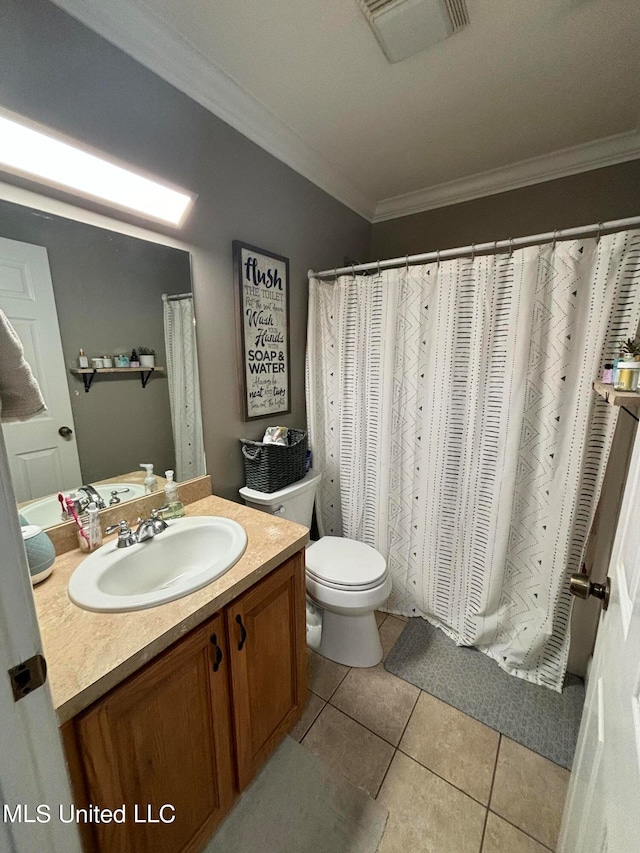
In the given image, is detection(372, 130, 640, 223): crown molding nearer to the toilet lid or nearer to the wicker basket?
the wicker basket

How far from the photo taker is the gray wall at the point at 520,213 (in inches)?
63.8

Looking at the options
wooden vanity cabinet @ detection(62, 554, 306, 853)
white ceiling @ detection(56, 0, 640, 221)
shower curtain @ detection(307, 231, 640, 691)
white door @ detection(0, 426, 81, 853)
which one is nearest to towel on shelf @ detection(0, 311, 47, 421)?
white door @ detection(0, 426, 81, 853)

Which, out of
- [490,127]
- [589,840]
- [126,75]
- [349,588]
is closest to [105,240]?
[126,75]

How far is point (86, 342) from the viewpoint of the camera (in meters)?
1.08

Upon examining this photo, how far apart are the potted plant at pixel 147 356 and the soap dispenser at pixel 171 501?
42 cm

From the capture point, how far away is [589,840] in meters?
0.58

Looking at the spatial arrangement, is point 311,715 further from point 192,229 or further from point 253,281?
point 192,229

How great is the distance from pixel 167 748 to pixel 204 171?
1842mm

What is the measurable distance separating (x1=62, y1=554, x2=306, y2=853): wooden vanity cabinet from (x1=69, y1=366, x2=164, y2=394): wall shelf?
0.83 m

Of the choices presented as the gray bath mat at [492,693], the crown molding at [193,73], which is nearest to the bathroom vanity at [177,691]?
the gray bath mat at [492,693]

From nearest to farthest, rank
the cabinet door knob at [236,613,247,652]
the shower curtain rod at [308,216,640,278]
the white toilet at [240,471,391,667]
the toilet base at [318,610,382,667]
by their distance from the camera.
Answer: the cabinet door knob at [236,613,247,652] → the shower curtain rod at [308,216,640,278] → the white toilet at [240,471,391,667] → the toilet base at [318,610,382,667]

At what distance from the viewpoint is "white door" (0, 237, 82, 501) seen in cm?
93

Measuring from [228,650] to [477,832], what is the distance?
94cm

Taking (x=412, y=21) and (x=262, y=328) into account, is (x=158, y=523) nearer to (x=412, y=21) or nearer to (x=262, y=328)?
(x=262, y=328)
